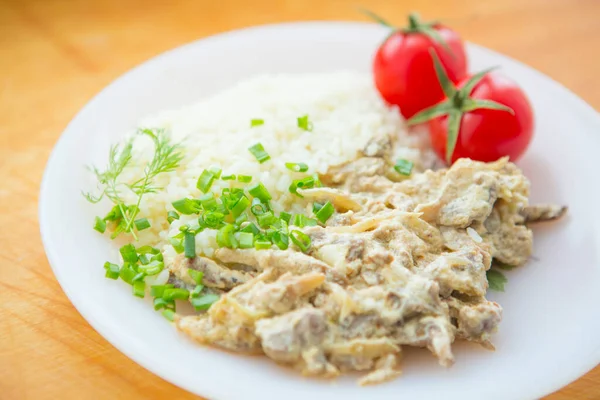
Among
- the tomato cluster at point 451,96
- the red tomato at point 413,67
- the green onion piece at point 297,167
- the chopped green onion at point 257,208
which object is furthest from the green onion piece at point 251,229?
the red tomato at point 413,67

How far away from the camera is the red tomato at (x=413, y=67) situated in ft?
12.2

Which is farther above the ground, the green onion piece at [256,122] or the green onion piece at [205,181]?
the green onion piece at [256,122]

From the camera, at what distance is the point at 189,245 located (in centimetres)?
265

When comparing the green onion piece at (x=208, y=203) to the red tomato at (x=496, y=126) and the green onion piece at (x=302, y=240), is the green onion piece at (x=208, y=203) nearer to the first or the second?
the green onion piece at (x=302, y=240)

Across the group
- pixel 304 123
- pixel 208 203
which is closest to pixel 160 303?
pixel 208 203

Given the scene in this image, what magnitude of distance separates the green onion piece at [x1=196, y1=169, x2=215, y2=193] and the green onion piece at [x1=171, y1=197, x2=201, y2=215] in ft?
0.35

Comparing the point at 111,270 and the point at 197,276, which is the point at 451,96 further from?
the point at 111,270

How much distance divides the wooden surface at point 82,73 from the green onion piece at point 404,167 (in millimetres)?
1186

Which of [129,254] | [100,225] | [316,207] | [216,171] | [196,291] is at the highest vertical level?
[216,171]

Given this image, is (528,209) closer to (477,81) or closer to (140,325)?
(477,81)

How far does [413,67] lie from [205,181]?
1.44 metres

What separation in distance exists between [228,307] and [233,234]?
356 millimetres

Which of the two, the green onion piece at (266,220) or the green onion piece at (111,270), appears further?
the green onion piece at (266,220)

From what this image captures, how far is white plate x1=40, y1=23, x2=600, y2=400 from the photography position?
7.68 ft
